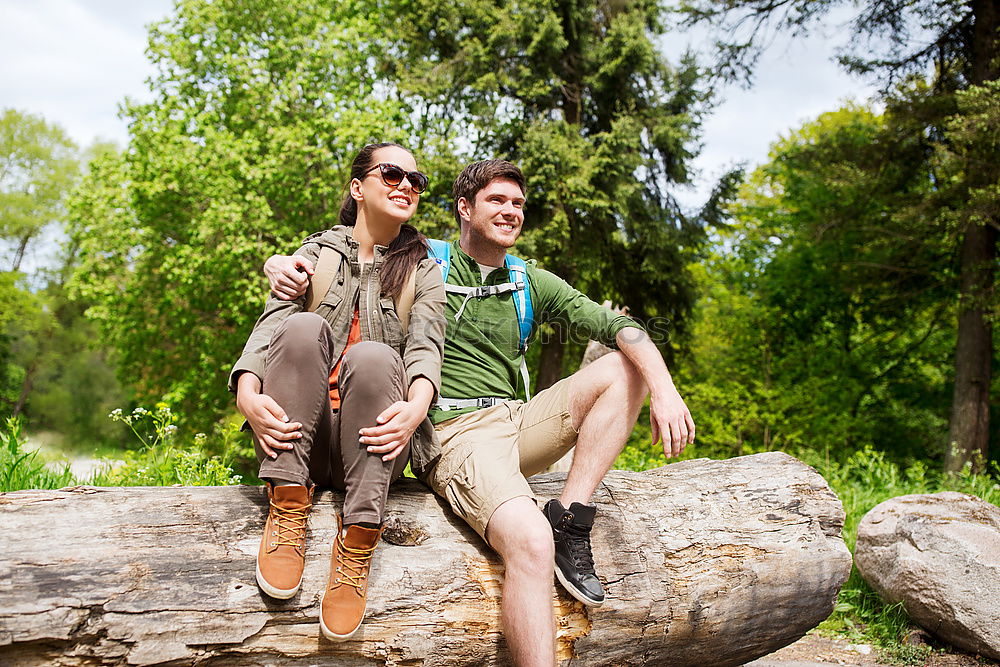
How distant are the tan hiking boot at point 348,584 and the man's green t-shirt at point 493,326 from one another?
684 mm

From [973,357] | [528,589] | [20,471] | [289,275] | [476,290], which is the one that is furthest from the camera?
[973,357]

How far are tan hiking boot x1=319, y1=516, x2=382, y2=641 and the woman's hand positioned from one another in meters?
0.26

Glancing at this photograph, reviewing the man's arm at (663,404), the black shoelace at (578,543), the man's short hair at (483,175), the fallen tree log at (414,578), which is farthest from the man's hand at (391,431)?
the man's short hair at (483,175)

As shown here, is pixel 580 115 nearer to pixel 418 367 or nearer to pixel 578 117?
pixel 578 117

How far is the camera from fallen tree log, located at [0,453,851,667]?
2088 mm

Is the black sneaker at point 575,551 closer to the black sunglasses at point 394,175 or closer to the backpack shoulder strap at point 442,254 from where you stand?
the backpack shoulder strap at point 442,254

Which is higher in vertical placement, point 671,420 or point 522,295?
point 522,295

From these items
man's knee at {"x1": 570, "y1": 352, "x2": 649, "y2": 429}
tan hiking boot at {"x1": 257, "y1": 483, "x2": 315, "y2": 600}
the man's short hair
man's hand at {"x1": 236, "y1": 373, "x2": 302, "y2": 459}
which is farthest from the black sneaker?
the man's short hair

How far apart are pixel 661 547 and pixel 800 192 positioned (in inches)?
547

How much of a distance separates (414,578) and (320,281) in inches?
45.0

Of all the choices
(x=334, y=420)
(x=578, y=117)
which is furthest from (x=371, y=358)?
(x=578, y=117)

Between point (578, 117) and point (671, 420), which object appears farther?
point (578, 117)

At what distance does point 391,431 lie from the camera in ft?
7.53

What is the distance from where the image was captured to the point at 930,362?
14.5 meters
